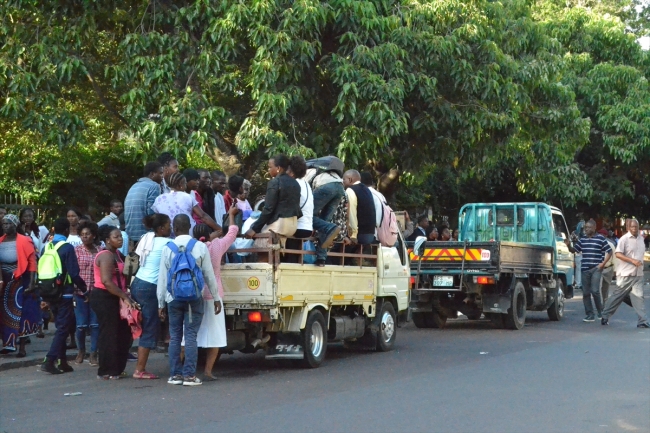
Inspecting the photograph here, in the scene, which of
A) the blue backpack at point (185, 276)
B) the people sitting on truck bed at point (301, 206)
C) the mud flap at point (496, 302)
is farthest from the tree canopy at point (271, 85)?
the blue backpack at point (185, 276)

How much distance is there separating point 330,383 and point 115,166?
40.2 feet

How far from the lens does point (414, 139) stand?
20.2 metres

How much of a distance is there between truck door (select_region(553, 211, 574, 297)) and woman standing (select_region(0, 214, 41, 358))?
1080cm

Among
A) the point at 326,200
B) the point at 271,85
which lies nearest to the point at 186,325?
the point at 326,200

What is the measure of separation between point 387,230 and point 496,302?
4.08 metres

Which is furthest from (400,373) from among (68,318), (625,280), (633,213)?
(633,213)

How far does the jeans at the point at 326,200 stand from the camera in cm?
1163

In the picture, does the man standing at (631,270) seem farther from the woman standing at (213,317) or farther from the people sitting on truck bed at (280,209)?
the woman standing at (213,317)

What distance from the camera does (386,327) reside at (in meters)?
13.4

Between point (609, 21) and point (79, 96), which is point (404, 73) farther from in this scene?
point (609, 21)

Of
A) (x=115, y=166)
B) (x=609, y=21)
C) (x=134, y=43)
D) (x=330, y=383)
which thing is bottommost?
(x=330, y=383)

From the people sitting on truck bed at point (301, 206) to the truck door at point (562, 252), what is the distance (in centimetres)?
952

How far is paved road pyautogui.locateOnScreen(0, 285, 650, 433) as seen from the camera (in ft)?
25.4

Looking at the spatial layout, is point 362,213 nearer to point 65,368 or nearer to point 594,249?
point 65,368
